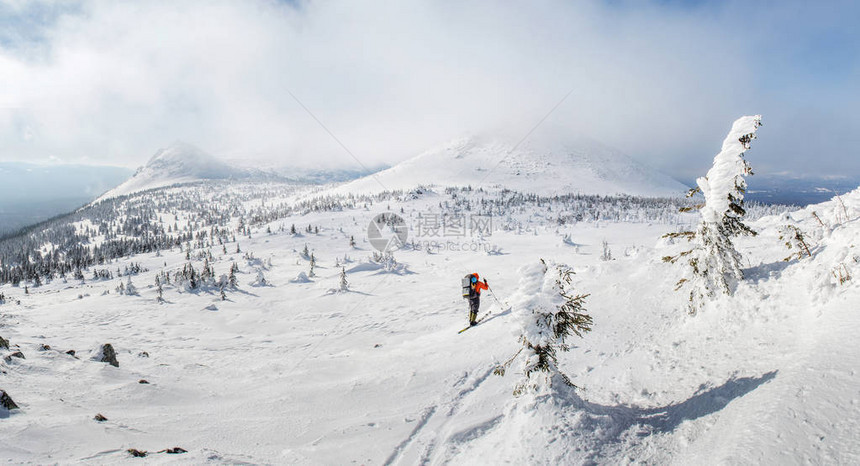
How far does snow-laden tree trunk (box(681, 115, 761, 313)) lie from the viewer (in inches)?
297

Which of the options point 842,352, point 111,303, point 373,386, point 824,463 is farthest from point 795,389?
point 111,303

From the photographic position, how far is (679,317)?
28.7 feet

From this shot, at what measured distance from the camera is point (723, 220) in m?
7.75

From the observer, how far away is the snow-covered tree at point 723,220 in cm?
755

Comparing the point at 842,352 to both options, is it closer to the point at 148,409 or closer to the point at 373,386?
the point at 373,386

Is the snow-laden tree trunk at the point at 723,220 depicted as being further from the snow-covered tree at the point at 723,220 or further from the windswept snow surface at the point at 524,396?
the windswept snow surface at the point at 524,396

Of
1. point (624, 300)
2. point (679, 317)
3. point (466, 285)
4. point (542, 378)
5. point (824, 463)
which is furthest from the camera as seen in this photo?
point (466, 285)

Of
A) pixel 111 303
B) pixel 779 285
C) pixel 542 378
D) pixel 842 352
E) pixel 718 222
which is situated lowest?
pixel 111 303

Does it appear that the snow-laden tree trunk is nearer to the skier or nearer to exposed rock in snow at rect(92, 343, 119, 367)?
the skier

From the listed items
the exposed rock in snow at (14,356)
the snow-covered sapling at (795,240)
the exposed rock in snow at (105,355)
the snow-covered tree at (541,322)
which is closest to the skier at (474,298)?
the snow-covered tree at (541,322)

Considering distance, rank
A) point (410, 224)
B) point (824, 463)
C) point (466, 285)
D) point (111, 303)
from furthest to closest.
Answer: point (410, 224)
point (111, 303)
point (466, 285)
point (824, 463)

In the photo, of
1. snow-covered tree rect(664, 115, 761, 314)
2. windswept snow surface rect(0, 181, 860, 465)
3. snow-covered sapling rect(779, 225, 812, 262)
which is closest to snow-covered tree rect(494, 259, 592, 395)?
windswept snow surface rect(0, 181, 860, 465)

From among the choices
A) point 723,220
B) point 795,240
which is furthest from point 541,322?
point 795,240

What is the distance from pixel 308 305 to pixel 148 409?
647 inches
